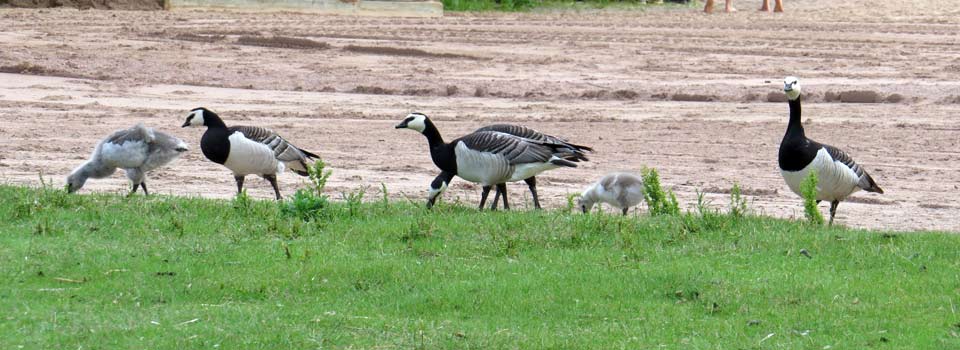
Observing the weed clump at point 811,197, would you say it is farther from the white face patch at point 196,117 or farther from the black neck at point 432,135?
the white face patch at point 196,117

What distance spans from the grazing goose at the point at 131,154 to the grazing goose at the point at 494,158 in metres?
2.61

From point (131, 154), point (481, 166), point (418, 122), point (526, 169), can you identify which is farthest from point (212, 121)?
point (526, 169)

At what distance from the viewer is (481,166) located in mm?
11883

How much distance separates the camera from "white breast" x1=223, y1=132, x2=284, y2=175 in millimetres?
12859

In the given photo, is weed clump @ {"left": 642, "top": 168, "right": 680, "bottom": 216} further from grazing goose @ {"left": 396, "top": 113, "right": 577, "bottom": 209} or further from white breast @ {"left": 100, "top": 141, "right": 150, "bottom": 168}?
white breast @ {"left": 100, "top": 141, "right": 150, "bottom": 168}

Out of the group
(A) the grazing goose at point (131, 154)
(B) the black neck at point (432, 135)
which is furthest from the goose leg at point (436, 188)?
(A) the grazing goose at point (131, 154)

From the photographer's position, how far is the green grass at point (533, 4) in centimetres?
3659

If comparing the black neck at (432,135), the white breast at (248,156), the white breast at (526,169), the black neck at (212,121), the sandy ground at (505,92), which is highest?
the black neck at (432,135)

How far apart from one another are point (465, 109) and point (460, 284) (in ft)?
40.7

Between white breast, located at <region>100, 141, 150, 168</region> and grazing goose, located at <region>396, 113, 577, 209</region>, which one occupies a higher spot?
grazing goose, located at <region>396, 113, 577, 209</region>

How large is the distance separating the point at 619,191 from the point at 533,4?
25162 millimetres

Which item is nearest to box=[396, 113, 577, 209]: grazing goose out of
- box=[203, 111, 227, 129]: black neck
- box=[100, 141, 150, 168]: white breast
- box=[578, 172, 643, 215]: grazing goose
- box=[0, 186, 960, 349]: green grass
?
box=[578, 172, 643, 215]: grazing goose

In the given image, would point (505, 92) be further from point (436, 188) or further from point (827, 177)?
point (827, 177)

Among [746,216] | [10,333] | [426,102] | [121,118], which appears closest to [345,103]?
[426,102]
